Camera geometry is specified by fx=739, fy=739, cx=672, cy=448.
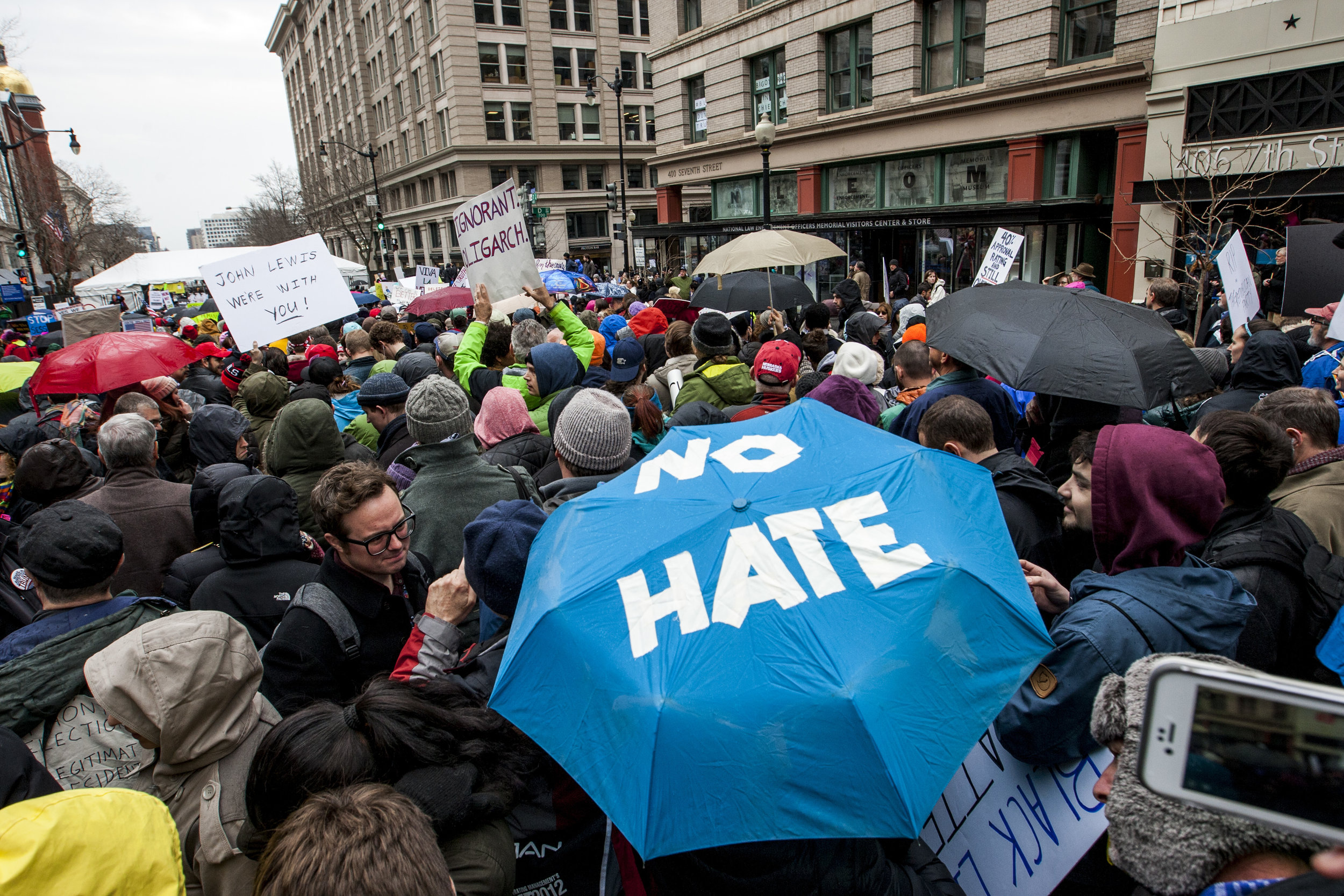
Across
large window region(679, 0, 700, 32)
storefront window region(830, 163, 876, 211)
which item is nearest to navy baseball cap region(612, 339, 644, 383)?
storefront window region(830, 163, 876, 211)

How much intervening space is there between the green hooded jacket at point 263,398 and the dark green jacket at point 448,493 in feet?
10.3

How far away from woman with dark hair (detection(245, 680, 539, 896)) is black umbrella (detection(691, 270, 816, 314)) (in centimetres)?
828

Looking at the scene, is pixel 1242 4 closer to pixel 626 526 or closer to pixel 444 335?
pixel 444 335

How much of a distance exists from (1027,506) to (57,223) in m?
39.7

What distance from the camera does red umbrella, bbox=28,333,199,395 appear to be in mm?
6219

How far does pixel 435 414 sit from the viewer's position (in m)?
3.54

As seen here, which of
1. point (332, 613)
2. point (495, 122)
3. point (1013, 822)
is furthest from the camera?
point (495, 122)

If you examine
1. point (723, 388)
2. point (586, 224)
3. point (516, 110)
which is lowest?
point (723, 388)

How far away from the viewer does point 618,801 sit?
1.67m

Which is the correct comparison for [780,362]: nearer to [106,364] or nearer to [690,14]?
[106,364]

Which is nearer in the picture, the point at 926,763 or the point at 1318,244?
the point at 926,763

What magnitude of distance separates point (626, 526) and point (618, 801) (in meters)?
0.72

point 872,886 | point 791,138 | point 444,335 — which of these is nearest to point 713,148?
point 791,138

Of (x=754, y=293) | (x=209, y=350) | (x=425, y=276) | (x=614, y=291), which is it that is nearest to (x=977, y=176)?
(x=614, y=291)
